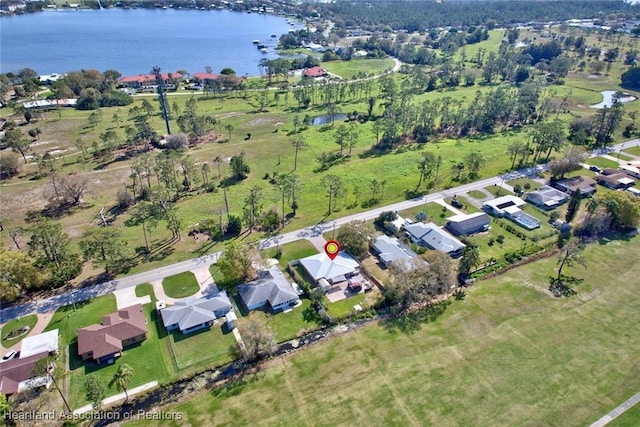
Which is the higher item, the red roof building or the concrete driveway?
the red roof building

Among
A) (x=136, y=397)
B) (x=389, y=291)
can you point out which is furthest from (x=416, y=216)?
(x=136, y=397)

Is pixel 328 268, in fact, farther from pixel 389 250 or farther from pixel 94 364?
pixel 94 364

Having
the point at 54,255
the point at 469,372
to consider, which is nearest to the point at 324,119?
the point at 54,255

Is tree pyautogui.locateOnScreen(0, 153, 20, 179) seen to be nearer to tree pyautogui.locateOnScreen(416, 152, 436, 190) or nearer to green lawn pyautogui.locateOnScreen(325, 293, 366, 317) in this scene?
green lawn pyautogui.locateOnScreen(325, 293, 366, 317)

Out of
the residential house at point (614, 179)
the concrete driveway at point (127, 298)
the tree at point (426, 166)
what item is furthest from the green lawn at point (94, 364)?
the residential house at point (614, 179)

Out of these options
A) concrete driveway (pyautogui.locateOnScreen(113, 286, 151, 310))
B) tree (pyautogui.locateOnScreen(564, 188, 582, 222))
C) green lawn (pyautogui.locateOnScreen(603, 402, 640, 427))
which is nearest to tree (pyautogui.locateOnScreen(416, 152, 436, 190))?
tree (pyautogui.locateOnScreen(564, 188, 582, 222))

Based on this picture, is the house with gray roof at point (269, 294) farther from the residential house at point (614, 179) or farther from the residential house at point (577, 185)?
the residential house at point (614, 179)
